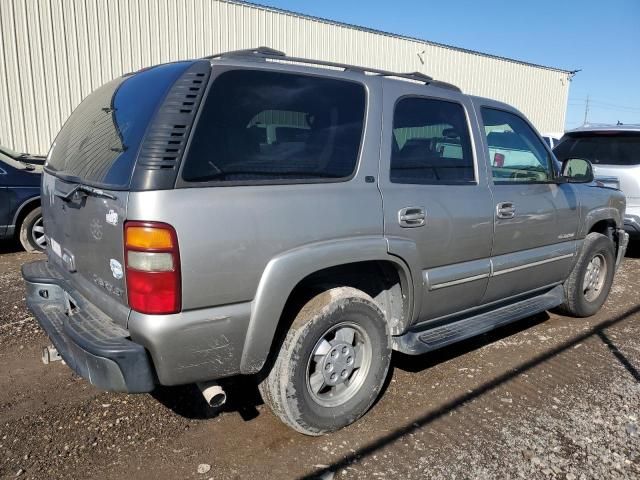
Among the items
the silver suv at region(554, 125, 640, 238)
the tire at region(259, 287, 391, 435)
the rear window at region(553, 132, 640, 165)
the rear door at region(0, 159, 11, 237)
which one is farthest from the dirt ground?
the rear window at region(553, 132, 640, 165)

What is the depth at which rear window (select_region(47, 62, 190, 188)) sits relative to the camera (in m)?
2.31

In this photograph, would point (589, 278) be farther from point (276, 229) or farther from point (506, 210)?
point (276, 229)

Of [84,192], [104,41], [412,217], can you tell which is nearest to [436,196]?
[412,217]

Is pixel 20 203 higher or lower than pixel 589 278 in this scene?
higher

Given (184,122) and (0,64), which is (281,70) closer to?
(184,122)

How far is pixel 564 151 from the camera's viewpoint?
7.80 m

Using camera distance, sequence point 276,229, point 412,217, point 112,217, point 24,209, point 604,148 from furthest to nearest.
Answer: point 604,148 → point 24,209 → point 412,217 → point 276,229 → point 112,217

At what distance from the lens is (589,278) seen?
490 centimetres

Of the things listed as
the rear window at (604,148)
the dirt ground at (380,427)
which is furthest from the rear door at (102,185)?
the rear window at (604,148)

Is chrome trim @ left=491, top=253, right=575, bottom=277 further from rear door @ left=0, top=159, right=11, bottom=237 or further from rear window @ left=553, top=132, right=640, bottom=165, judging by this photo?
rear door @ left=0, top=159, right=11, bottom=237

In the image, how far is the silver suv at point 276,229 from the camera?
87.0 inches

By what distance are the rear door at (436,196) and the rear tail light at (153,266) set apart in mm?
1220

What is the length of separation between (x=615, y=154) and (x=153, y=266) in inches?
282

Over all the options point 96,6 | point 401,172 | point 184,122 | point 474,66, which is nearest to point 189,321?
point 184,122
